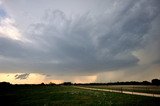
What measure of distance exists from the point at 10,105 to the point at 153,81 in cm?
13557

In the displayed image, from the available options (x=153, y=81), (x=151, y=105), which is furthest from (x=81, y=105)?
(x=153, y=81)

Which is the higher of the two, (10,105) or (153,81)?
(153,81)

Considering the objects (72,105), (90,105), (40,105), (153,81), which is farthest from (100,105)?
(153,81)

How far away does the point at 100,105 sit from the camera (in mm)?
31438

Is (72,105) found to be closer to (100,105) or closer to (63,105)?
(63,105)

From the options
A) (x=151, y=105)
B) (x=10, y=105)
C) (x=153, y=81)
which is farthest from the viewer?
(x=153, y=81)

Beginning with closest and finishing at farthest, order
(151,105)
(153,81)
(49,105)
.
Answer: (151,105)
(49,105)
(153,81)

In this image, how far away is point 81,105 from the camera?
3253 centimetres

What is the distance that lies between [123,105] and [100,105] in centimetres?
322

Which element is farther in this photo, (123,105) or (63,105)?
(63,105)

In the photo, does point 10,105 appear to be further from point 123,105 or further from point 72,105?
point 123,105

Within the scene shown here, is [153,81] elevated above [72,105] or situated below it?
above

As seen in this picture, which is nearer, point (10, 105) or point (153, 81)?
point (10, 105)

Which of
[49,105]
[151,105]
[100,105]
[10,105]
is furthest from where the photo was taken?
[10,105]
